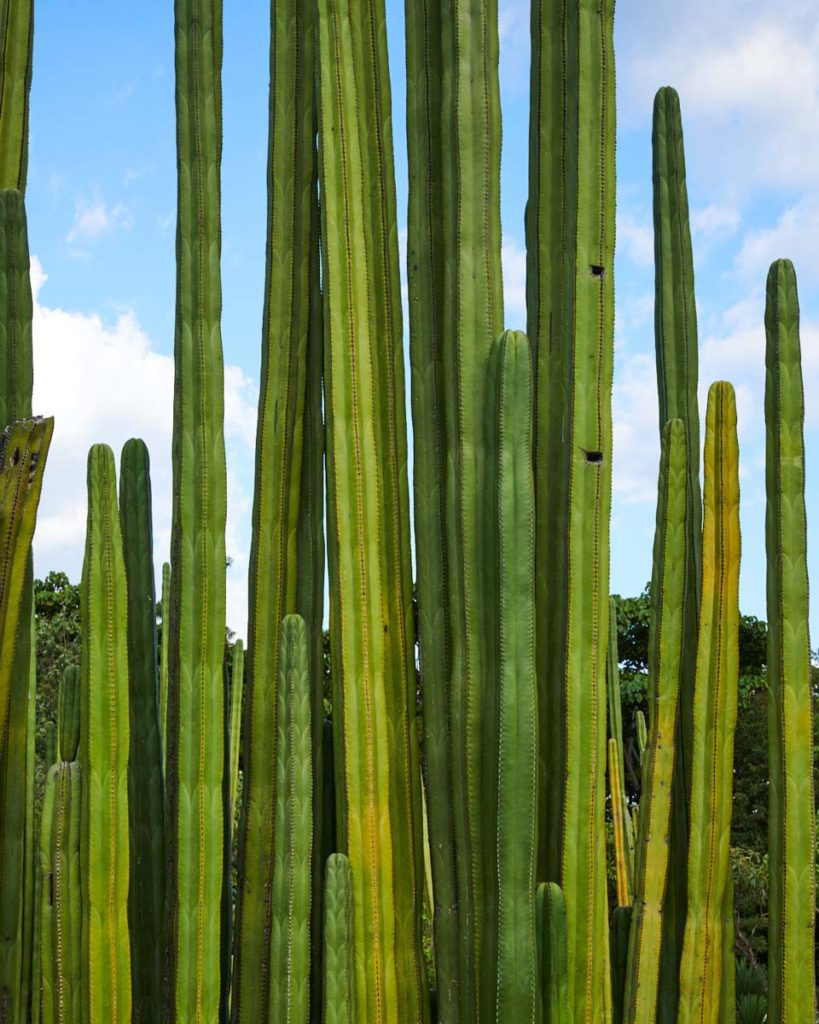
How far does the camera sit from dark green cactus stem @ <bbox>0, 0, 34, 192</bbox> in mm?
3846

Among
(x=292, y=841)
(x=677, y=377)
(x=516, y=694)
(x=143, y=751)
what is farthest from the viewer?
(x=677, y=377)

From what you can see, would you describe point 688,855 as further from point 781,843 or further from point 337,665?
point 337,665

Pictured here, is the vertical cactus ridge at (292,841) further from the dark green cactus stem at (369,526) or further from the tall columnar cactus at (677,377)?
the tall columnar cactus at (677,377)

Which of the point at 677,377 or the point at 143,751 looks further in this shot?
the point at 677,377

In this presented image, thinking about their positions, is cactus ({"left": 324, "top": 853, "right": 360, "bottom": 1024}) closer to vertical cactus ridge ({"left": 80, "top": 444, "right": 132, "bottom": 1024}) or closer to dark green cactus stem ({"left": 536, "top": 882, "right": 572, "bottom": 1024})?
dark green cactus stem ({"left": 536, "top": 882, "right": 572, "bottom": 1024})

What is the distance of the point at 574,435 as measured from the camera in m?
3.04

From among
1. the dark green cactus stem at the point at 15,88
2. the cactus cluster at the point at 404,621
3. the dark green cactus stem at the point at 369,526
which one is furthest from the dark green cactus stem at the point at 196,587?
the dark green cactus stem at the point at 15,88

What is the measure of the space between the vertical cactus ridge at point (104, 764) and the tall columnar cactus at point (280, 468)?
33 cm

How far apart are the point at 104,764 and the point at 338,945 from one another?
71 centimetres

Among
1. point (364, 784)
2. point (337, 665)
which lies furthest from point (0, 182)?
point (364, 784)

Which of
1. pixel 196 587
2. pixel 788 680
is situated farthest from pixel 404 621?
pixel 788 680

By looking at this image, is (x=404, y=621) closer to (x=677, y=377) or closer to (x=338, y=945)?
(x=338, y=945)

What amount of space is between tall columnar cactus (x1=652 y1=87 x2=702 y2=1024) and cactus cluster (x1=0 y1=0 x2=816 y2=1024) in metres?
0.02

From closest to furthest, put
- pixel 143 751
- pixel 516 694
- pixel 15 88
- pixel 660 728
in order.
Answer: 1. pixel 516 694
2. pixel 660 728
3. pixel 143 751
4. pixel 15 88
